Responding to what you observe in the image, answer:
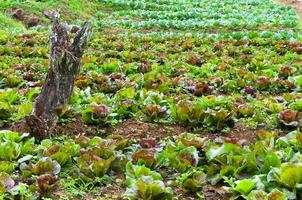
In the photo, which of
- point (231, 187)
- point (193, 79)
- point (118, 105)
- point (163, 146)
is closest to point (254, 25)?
point (193, 79)

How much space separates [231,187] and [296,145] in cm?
116

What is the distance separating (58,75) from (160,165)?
1.89m

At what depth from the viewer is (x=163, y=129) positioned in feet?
19.2

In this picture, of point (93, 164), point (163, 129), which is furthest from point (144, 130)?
point (93, 164)

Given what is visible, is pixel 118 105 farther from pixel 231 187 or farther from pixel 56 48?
pixel 231 187

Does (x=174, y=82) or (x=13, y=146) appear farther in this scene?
(x=174, y=82)

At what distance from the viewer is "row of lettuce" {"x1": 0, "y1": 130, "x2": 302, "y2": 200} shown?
3.86 meters

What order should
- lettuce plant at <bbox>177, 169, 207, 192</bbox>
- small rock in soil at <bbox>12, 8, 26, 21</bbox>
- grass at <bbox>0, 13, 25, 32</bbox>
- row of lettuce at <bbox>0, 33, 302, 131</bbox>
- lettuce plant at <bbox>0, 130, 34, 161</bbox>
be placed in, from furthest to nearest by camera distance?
small rock in soil at <bbox>12, 8, 26, 21</bbox> < grass at <bbox>0, 13, 25, 32</bbox> < row of lettuce at <bbox>0, 33, 302, 131</bbox> < lettuce plant at <bbox>0, 130, 34, 161</bbox> < lettuce plant at <bbox>177, 169, 207, 192</bbox>

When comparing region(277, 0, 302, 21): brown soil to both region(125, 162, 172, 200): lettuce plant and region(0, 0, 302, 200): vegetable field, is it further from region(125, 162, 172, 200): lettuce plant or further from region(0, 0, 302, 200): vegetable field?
region(125, 162, 172, 200): lettuce plant

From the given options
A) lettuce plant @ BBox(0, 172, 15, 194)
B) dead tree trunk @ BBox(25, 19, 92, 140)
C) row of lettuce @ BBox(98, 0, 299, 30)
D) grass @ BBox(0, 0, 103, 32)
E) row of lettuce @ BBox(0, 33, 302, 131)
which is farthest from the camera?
row of lettuce @ BBox(98, 0, 299, 30)

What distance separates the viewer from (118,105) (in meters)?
6.46

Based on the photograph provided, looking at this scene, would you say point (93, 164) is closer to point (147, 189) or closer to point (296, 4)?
point (147, 189)

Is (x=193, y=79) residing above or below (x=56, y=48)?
below

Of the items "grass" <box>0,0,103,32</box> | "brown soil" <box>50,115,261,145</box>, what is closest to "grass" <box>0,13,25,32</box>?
"grass" <box>0,0,103,32</box>
